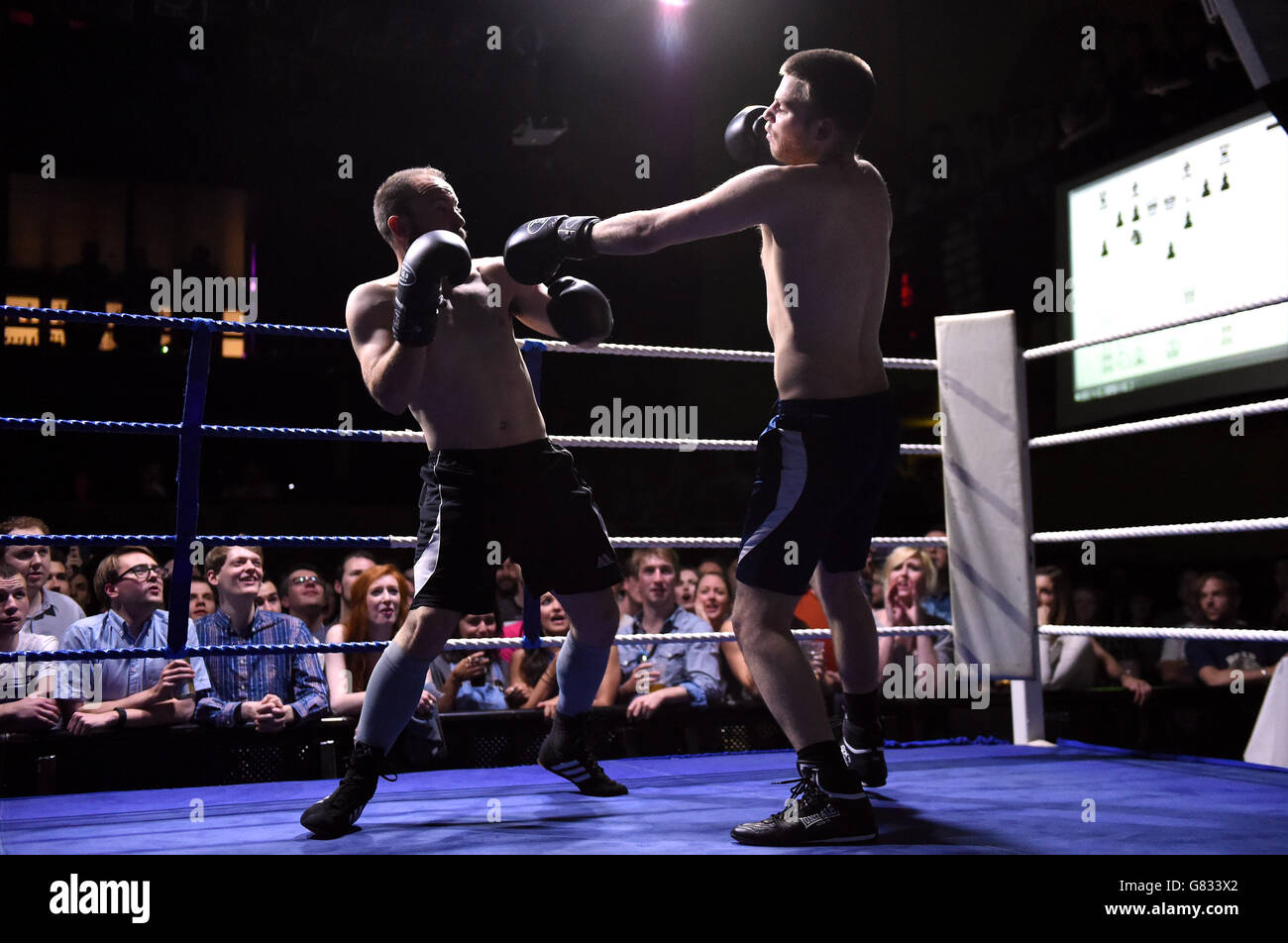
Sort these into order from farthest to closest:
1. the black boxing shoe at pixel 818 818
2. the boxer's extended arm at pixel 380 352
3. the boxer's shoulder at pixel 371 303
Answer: the boxer's shoulder at pixel 371 303
the boxer's extended arm at pixel 380 352
the black boxing shoe at pixel 818 818

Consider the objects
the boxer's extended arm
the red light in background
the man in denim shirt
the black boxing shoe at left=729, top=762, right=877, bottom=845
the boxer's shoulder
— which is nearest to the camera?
the black boxing shoe at left=729, top=762, right=877, bottom=845

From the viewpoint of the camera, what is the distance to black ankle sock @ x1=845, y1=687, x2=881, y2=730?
1.91 meters

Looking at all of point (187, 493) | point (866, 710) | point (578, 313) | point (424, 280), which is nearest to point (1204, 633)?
point (866, 710)

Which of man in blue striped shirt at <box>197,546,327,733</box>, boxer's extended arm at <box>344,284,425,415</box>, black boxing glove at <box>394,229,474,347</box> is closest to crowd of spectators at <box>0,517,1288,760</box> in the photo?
man in blue striped shirt at <box>197,546,327,733</box>

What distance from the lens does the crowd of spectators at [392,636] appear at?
246 cm

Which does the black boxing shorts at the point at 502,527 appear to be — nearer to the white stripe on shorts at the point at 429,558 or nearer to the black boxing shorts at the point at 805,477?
the white stripe on shorts at the point at 429,558

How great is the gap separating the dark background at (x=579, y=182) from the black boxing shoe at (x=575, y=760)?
347 cm

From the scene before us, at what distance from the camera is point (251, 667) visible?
8.65 ft

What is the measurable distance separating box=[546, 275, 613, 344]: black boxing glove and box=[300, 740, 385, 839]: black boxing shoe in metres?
0.72

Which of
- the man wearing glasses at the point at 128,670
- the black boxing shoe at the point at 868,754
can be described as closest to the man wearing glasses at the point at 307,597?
the man wearing glasses at the point at 128,670

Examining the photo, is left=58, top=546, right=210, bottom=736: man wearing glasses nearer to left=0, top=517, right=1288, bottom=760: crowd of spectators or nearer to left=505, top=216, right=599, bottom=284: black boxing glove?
left=0, top=517, right=1288, bottom=760: crowd of spectators

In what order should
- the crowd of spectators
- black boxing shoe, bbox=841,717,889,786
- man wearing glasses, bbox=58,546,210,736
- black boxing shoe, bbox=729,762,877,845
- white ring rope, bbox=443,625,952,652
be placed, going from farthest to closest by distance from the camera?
the crowd of spectators, man wearing glasses, bbox=58,546,210,736, white ring rope, bbox=443,625,952,652, black boxing shoe, bbox=841,717,889,786, black boxing shoe, bbox=729,762,877,845

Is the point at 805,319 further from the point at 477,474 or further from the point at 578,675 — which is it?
the point at 578,675

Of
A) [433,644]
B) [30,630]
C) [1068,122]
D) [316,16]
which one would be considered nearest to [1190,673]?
[1068,122]
